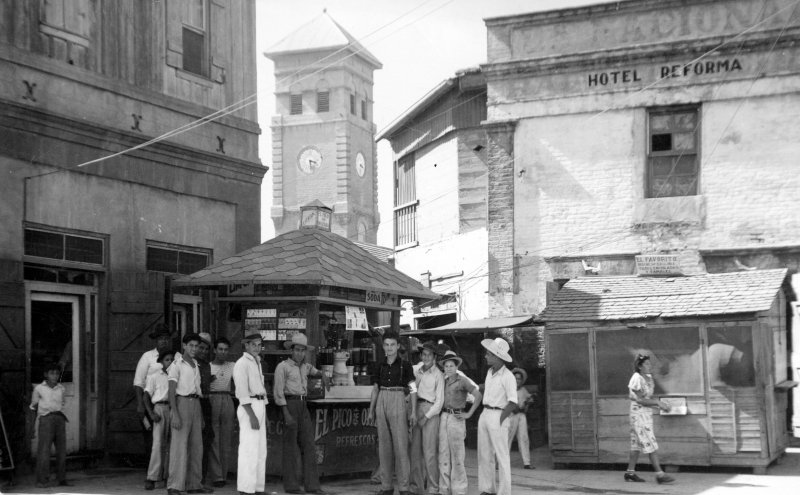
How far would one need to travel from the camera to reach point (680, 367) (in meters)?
15.5

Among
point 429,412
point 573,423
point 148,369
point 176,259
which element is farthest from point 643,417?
point 176,259

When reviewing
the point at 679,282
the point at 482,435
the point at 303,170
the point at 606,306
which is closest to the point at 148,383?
the point at 482,435

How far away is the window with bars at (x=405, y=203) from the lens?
28.0 m

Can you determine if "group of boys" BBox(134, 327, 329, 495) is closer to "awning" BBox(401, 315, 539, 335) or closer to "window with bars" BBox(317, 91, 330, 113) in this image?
"awning" BBox(401, 315, 539, 335)

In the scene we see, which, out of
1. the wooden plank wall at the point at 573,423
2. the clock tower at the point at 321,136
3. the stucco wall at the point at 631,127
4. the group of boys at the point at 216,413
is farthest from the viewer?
the clock tower at the point at 321,136

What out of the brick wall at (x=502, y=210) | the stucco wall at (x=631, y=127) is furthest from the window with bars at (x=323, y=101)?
the brick wall at (x=502, y=210)

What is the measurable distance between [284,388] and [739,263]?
1019 centimetres

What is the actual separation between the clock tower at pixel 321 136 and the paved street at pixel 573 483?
57.6 metres

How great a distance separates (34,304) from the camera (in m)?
14.1

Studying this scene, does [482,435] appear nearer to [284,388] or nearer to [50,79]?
[284,388]

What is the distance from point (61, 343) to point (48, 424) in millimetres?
1986

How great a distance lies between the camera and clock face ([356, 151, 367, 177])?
251 ft

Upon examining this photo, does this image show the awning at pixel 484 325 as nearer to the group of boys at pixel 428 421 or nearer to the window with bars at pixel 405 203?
the group of boys at pixel 428 421

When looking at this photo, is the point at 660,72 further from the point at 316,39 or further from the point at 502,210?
the point at 316,39
